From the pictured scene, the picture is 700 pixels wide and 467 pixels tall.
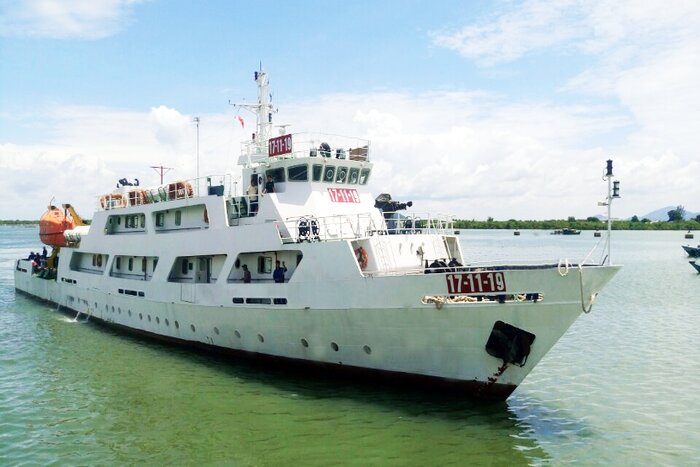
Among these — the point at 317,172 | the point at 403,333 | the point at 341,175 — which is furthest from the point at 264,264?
the point at 403,333

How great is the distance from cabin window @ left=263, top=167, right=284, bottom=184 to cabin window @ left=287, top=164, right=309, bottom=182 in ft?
0.96

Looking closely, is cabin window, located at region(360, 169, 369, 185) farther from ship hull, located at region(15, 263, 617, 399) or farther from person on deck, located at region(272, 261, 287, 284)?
ship hull, located at region(15, 263, 617, 399)

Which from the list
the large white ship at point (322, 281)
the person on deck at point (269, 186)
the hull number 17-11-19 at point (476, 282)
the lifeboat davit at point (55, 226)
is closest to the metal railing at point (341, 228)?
the large white ship at point (322, 281)

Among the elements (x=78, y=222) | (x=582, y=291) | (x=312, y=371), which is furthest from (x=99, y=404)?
(x=78, y=222)

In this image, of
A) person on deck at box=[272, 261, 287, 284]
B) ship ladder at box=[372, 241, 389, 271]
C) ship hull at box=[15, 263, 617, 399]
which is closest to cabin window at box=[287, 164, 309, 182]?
person on deck at box=[272, 261, 287, 284]

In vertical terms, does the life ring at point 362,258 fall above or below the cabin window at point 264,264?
above

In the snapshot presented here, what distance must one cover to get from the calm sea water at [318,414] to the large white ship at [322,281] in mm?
924

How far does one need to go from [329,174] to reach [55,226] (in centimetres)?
1796

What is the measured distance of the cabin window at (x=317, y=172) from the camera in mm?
16453

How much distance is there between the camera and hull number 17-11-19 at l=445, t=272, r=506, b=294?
11.8m

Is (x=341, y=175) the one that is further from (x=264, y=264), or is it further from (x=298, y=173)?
(x=264, y=264)

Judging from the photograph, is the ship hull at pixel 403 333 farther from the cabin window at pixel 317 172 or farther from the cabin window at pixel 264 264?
the cabin window at pixel 317 172

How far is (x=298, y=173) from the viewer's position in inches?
647

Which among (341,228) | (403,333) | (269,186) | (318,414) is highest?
(269,186)
